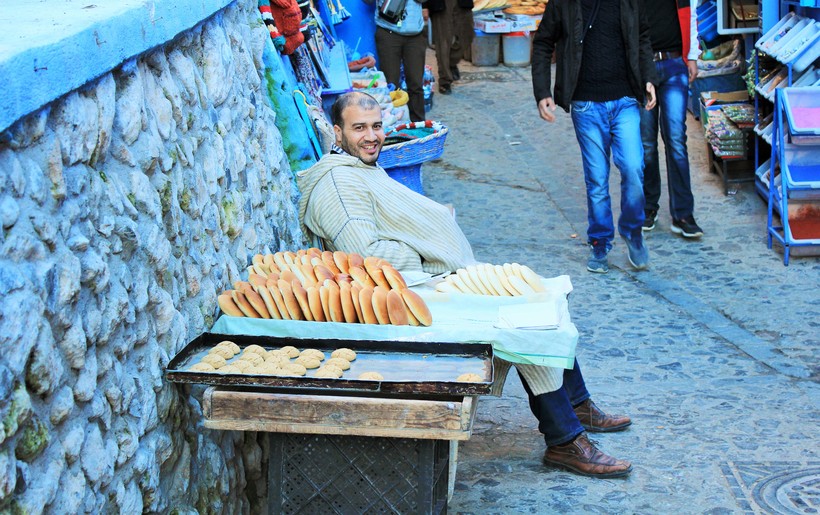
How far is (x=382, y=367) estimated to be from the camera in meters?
2.91

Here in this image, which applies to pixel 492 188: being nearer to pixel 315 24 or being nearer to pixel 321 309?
pixel 315 24

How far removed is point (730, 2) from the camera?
301 inches

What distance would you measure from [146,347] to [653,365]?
2803mm

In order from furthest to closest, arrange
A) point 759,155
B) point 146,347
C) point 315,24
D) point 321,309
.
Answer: point 759,155 → point 315,24 → point 321,309 → point 146,347

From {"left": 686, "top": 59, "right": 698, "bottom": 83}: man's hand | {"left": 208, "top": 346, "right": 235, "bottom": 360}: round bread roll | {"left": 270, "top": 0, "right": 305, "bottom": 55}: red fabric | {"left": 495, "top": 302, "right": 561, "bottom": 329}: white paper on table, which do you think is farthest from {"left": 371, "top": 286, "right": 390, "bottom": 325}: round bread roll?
{"left": 686, "top": 59, "right": 698, "bottom": 83}: man's hand

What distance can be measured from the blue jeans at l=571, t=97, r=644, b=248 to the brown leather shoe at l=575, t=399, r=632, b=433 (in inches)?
83.4

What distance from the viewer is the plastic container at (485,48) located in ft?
40.8

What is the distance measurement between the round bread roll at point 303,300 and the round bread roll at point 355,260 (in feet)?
1.27

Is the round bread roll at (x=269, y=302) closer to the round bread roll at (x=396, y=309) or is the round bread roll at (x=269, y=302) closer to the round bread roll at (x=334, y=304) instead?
the round bread roll at (x=334, y=304)

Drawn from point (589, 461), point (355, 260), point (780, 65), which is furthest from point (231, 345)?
point (780, 65)

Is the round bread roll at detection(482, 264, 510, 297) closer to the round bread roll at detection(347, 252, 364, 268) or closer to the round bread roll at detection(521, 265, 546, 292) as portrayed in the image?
the round bread roll at detection(521, 265, 546, 292)

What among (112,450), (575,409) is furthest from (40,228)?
(575,409)

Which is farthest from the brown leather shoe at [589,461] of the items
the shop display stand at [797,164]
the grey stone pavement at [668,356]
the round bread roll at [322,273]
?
the shop display stand at [797,164]

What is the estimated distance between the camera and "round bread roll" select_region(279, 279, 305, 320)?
3.15m
